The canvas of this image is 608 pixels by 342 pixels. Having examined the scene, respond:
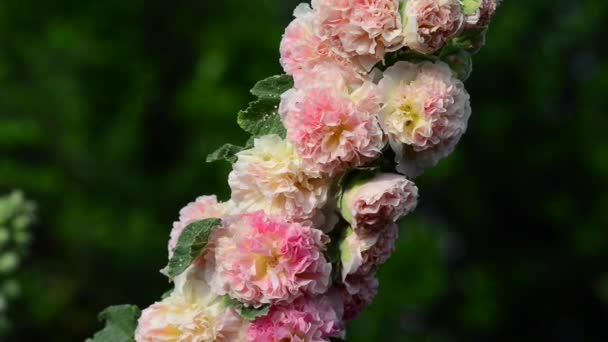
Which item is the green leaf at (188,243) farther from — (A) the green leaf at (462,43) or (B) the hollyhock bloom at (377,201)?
(A) the green leaf at (462,43)

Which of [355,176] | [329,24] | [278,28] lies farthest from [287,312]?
[278,28]

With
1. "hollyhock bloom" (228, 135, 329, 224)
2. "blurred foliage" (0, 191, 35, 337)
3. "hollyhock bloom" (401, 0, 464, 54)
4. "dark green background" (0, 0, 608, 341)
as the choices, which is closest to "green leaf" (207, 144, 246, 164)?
"hollyhock bloom" (228, 135, 329, 224)

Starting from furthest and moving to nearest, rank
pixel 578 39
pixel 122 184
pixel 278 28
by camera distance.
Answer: pixel 578 39 → pixel 278 28 → pixel 122 184

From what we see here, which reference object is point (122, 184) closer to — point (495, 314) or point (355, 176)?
point (495, 314)

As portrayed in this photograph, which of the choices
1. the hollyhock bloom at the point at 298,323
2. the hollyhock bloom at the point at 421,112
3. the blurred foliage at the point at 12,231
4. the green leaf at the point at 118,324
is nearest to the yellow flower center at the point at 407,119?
the hollyhock bloom at the point at 421,112

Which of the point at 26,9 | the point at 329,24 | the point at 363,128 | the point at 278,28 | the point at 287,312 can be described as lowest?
the point at 287,312

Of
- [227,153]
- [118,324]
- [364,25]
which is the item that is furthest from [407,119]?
[118,324]
